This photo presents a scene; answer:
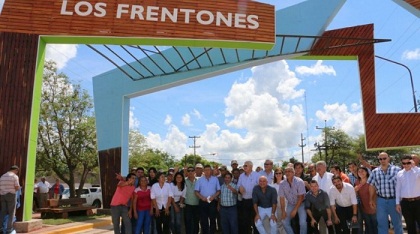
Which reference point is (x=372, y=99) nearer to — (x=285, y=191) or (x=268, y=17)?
(x=268, y=17)

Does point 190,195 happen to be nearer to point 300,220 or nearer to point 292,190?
point 292,190

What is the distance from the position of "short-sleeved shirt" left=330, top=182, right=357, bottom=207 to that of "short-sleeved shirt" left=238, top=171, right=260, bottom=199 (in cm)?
151

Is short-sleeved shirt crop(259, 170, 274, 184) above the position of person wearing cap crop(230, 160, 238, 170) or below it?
below

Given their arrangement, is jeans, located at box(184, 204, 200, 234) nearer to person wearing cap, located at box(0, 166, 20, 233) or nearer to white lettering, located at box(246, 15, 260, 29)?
person wearing cap, located at box(0, 166, 20, 233)

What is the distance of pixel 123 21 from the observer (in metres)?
8.88

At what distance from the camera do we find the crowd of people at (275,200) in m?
Answer: 6.72

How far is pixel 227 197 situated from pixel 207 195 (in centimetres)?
47

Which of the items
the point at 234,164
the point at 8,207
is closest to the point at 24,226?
the point at 8,207

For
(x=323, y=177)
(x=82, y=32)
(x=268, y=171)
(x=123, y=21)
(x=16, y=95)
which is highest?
(x=123, y=21)

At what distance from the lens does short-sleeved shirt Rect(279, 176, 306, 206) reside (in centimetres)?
717

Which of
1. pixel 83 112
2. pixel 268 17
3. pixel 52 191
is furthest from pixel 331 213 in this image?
pixel 83 112

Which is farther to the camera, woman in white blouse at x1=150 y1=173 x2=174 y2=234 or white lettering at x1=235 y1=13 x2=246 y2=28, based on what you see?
white lettering at x1=235 y1=13 x2=246 y2=28

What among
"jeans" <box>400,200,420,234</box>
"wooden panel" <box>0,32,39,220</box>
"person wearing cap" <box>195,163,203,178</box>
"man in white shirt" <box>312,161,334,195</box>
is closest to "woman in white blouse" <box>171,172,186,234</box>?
"person wearing cap" <box>195,163,203,178</box>

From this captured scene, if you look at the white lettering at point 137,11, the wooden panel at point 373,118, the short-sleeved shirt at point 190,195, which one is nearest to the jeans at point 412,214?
the short-sleeved shirt at point 190,195
